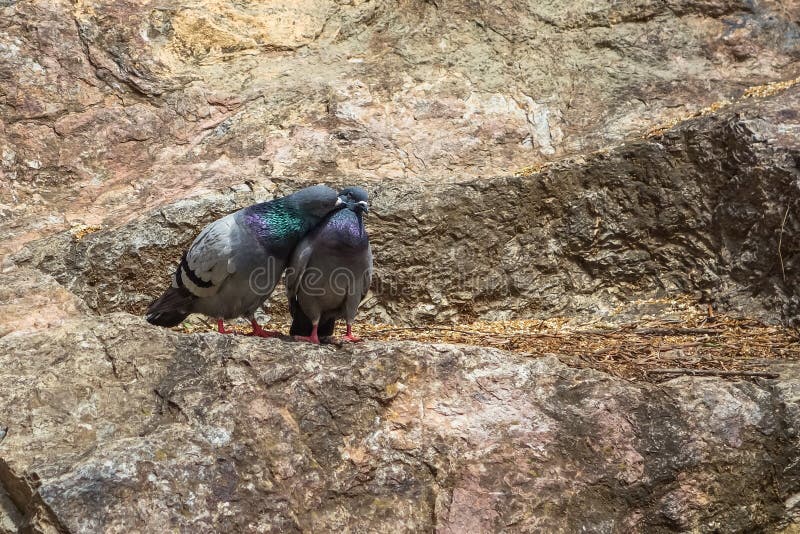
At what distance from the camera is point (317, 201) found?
482 cm

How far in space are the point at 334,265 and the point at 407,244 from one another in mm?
1697

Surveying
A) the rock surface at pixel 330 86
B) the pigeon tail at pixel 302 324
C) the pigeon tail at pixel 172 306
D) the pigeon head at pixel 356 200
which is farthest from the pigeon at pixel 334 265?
the rock surface at pixel 330 86

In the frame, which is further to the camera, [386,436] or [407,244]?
→ [407,244]

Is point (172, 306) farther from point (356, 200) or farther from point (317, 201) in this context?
point (356, 200)

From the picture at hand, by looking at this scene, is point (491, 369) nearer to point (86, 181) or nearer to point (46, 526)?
point (46, 526)

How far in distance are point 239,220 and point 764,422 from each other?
108 inches

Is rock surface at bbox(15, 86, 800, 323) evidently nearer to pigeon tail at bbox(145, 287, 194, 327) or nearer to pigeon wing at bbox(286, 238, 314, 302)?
pigeon tail at bbox(145, 287, 194, 327)

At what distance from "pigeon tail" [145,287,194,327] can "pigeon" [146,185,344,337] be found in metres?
0.04

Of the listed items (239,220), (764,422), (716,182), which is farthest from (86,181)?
(764,422)

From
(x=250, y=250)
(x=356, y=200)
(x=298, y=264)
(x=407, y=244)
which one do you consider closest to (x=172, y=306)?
(x=250, y=250)

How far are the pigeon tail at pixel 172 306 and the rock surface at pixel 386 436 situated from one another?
84cm

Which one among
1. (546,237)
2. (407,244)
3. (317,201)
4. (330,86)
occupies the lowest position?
(407,244)

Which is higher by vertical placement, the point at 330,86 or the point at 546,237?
the point at 330,86

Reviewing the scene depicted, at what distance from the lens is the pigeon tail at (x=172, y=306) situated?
5165 mm
